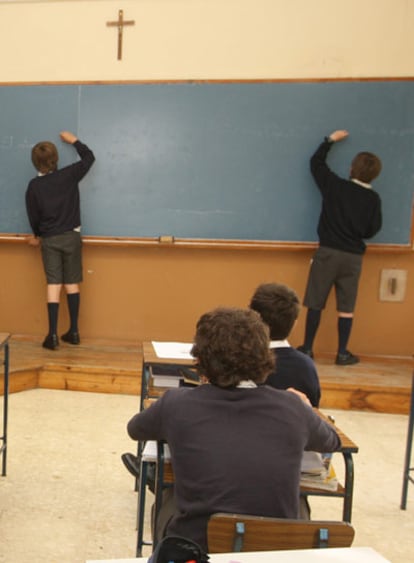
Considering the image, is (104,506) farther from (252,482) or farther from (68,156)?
(68,156)

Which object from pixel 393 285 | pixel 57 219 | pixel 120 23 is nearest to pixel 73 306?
pixel 57 219

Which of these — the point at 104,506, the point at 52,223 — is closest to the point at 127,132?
the point at 52,223

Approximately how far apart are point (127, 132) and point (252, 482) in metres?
3.50

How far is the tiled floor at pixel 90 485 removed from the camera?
80.4 inches

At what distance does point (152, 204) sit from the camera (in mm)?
Result: 4254

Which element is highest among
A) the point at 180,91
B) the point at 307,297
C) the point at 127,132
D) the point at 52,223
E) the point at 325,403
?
the point at 180,91

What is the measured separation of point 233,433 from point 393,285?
335cm

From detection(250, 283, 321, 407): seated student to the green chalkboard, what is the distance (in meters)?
2.34

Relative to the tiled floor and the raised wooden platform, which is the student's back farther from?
the raised wooden platform

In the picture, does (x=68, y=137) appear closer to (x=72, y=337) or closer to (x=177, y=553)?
(x=72, y=337)

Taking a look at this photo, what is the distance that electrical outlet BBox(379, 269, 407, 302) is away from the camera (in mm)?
4207

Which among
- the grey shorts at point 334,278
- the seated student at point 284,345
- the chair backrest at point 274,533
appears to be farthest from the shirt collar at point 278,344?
the grey shorts at point 334,278

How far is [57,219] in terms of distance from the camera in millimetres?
4062

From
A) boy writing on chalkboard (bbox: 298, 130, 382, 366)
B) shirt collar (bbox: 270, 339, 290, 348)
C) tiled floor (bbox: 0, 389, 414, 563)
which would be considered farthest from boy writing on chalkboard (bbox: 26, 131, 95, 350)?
shirt collar (bbox: 270, 339, 290, 348)
